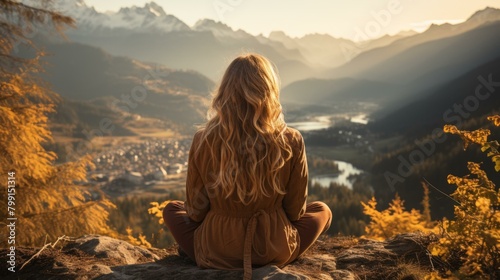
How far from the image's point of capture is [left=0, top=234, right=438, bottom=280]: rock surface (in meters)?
3.38

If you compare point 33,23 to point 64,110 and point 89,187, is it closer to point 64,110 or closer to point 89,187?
point 89,187

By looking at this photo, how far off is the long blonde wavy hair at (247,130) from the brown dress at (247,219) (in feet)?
0.45

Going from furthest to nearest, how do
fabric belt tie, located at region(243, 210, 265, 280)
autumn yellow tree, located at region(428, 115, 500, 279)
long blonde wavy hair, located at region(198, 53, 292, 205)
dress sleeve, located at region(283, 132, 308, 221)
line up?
dress sleeve, located at region(283, 132, 308, 221), fabric belt tie, located at region(243, 210, 265, 280), long blonde wavy hair, located at region(198, 53, 292, 205), autumn yellow tree, located at region(428, 115, 500, 279)

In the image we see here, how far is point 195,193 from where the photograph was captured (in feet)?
11.7

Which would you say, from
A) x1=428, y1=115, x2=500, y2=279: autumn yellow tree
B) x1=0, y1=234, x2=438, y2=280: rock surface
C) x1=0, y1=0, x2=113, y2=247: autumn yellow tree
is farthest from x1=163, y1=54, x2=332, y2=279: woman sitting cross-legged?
x1=0, y1=0, x2=113, y2=247: autumn yellow tree

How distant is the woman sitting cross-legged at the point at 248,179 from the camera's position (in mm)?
3172

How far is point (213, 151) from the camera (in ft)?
10.8

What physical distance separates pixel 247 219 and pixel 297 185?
592 mm

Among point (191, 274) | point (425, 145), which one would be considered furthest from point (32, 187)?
point (425, 145)

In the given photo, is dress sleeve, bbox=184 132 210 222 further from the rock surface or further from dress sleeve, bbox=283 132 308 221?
dress sleeve, bbox=283 132 308 221

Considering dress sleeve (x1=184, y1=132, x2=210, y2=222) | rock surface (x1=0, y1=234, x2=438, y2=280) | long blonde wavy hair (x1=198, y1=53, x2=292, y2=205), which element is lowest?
rock surface (x1=0, y1=234, x2=438, y2=280)

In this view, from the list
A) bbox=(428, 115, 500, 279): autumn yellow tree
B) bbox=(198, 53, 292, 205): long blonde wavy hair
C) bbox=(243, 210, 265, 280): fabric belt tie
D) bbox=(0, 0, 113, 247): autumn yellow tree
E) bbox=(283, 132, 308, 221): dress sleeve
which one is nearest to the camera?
bbox=(428, 115, 500, 279): autumn yellow tree

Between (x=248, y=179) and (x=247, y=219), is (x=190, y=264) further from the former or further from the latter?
(x=248, y=179)

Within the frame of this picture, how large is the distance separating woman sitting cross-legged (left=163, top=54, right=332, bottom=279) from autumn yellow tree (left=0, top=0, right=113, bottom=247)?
5.15 metres
